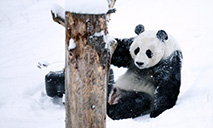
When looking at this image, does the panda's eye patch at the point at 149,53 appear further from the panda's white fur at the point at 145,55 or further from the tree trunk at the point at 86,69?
the tree trunk at the point at 86,69

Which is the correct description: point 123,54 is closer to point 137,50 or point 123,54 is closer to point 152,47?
point 137,50

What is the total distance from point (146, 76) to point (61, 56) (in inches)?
105

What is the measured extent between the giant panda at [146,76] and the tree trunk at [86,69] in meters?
1.76

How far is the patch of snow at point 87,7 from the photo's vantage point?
76.1 inches

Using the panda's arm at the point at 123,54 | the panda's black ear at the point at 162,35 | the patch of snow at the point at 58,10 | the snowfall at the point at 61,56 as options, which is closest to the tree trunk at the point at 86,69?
the patch of snow at the point at 58,10

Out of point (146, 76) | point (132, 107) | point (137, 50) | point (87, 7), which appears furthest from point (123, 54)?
point (87, 7)

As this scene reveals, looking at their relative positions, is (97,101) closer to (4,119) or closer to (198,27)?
(4,119)

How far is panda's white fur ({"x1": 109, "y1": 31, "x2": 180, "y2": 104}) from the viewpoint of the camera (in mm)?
3855

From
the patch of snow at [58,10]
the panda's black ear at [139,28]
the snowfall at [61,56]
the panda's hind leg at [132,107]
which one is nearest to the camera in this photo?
the patch of snow at [58,10]

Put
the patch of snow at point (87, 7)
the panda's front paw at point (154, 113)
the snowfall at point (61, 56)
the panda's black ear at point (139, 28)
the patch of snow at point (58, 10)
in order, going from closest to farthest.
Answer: the patch of snow at point (87, 7)
the patch of snow at point (58, 10)
the snowfall at point (61, 56)
the panda's front paw at point (154, 113)
the panda's black ear at point (139, 28)

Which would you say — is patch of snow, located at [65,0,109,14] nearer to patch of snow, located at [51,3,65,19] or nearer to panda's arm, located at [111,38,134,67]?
patch of snow, located at [51,3,65,19]

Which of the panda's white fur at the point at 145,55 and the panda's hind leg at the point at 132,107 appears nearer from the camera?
the panda's white fur at the point at 145,55

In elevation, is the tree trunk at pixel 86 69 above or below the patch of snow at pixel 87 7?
below

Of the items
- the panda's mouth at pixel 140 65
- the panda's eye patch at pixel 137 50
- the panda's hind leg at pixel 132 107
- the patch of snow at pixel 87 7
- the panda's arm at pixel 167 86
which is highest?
the patch of snow at pixel 87 7
